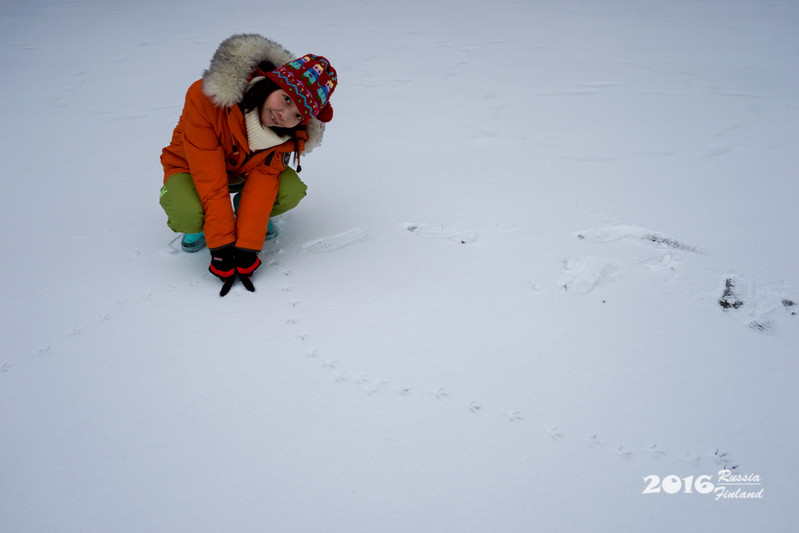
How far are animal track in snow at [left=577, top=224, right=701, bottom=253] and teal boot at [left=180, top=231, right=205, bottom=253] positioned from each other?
1286mm

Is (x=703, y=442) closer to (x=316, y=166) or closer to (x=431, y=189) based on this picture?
(x=431, y=189)

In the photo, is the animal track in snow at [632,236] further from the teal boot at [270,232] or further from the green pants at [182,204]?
the green pants at [182,204]

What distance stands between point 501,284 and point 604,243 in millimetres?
441

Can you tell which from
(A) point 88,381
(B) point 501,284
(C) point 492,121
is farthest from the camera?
(C) point 492,121

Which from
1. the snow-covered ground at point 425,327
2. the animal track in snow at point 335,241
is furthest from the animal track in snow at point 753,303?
the animal track in snow at point 335,241

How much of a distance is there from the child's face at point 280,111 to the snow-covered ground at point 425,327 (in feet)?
1.57

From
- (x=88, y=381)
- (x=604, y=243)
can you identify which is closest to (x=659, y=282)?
(x=604, y=243)

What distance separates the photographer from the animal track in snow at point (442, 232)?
198 cm

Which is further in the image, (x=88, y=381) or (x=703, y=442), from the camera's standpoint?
(x=88, y=381)

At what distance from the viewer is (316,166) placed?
2.47 meters

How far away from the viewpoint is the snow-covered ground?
1.18m

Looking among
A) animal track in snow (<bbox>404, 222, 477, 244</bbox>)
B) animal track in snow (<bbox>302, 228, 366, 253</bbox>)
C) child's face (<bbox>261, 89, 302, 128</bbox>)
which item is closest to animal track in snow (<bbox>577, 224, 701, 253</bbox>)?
animal track in snow (<bbox>404, 222, 477, 244</bbox>)

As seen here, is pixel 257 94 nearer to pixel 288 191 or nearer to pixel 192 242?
pixel 288 191

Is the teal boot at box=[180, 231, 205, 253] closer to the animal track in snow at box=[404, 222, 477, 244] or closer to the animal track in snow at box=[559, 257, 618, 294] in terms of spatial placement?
the animal track in snow at box=[404, 222, 477, 244]
